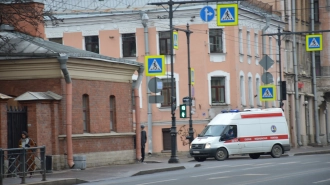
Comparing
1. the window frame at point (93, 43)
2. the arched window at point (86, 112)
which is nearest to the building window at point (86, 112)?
the arched window at point (86, 112)

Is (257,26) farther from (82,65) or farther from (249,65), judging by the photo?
(82,65)

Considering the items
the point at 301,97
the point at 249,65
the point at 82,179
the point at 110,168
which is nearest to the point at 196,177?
the point at 82,179

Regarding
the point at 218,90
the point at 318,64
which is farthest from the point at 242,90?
the point at 318,64

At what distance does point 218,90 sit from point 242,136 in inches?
429

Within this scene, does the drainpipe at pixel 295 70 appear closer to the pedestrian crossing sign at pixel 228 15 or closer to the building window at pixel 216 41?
the building window at pixel 216 41

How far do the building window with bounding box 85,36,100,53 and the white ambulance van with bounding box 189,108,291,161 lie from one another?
13434 millimetres

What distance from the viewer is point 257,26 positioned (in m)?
59.1

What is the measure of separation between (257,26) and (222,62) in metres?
6.13

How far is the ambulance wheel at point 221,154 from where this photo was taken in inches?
1679

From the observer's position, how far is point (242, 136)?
4356cm

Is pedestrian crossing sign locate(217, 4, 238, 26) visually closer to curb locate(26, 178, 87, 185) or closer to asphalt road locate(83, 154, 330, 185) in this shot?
asphalt road locate(83, 154, 330, 185)

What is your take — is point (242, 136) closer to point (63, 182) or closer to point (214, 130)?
point (214, 130)

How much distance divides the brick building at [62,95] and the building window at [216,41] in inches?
684

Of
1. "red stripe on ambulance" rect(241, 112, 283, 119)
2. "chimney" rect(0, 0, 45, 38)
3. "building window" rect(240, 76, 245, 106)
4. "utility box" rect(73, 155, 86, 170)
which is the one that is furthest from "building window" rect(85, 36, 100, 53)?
"utility box" rect(73, 155, 86, 170)
